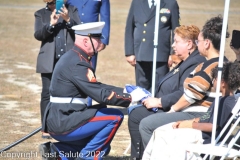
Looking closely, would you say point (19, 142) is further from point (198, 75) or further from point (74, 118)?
point (198, 75)

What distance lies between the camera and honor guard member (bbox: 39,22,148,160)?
5.89 meters

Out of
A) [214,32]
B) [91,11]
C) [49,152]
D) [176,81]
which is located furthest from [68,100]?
[91,11]

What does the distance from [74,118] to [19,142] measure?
151 cm

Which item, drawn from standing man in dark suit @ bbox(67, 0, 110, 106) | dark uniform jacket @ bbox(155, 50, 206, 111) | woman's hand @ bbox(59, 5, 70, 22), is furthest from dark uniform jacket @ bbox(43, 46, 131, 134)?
standing man in dark suit @ bbox(67, 0, 110, 106)

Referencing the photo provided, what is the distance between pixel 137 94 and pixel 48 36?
1796mm

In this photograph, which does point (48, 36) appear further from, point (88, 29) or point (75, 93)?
point (75, 93)

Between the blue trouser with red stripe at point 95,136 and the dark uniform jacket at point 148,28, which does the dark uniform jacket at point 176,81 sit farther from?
the dark uniform jacket at point 148,28

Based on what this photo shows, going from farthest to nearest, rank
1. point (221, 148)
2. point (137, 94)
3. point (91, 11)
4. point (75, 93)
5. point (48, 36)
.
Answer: point (91, 11) < point (48, 36) < point (137, 94) < point (75, 93) < point (221, 148)

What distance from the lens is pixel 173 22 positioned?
7910mm

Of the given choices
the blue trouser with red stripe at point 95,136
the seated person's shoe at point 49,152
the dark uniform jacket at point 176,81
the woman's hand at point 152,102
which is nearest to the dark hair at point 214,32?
the dark uniform jacket at point 176,81

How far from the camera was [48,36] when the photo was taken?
750cm

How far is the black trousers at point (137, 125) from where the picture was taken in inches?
247

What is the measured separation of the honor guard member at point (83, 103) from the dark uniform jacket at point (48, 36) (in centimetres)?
138

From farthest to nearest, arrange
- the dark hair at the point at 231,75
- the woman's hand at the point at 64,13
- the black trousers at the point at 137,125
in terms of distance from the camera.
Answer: the woman's hand at the point at 64,13, the black trousers at the point at 137,125, the dark hair at the point at 231,75
